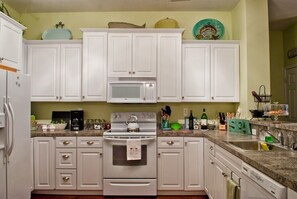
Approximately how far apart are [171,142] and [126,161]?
64cm

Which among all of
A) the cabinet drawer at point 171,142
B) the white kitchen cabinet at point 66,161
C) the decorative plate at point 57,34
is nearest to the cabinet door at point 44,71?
the decorative plate at point 57,34

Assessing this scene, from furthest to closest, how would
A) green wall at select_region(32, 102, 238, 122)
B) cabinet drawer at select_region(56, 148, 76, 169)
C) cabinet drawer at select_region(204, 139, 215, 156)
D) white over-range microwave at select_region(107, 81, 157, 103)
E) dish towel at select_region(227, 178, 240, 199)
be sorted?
1. green wall at select_region(32, 102, 238, 122)
2. white over-range microwave at select_region(107, 81, 157, 103)
3. cabinet drawer at select_region(56, 148, 76, 169)
4. cabinet drawer at select_region(204, 139, 215, 156)
5. dish towel at select_region(227, 178, 240, 199)

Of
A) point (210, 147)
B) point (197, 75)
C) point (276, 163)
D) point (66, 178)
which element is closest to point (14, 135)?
point (66, 178)

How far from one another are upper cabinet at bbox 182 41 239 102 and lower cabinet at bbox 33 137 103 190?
4.98 feet

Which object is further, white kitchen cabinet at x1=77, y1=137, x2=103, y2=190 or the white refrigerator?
white kitchen cabinet at x1=77, y1=137, x2=103, y2=190

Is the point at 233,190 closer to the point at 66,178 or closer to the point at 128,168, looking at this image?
the point at 128,168

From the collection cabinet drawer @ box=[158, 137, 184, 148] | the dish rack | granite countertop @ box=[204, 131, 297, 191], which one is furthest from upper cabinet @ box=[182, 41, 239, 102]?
granite countertop @ box=[204, 131, 297, 191]

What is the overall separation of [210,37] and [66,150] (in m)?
2.70

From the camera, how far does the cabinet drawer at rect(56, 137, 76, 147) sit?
3.19m

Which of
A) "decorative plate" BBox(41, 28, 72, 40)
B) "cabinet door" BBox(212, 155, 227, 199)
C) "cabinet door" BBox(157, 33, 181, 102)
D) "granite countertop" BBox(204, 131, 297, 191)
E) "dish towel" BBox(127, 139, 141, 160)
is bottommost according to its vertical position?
"cabinet door" BBox(212, 155, 227, 199)

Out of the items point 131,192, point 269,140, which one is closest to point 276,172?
point 269,140

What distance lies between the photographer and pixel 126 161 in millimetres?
3096

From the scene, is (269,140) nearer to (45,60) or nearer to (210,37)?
(210,37)

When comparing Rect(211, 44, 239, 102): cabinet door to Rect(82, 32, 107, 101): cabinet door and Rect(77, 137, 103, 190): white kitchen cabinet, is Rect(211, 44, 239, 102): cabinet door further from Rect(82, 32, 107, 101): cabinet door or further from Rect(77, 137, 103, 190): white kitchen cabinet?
Rect(77, 137, 103, 190): white kitchen cabinet
